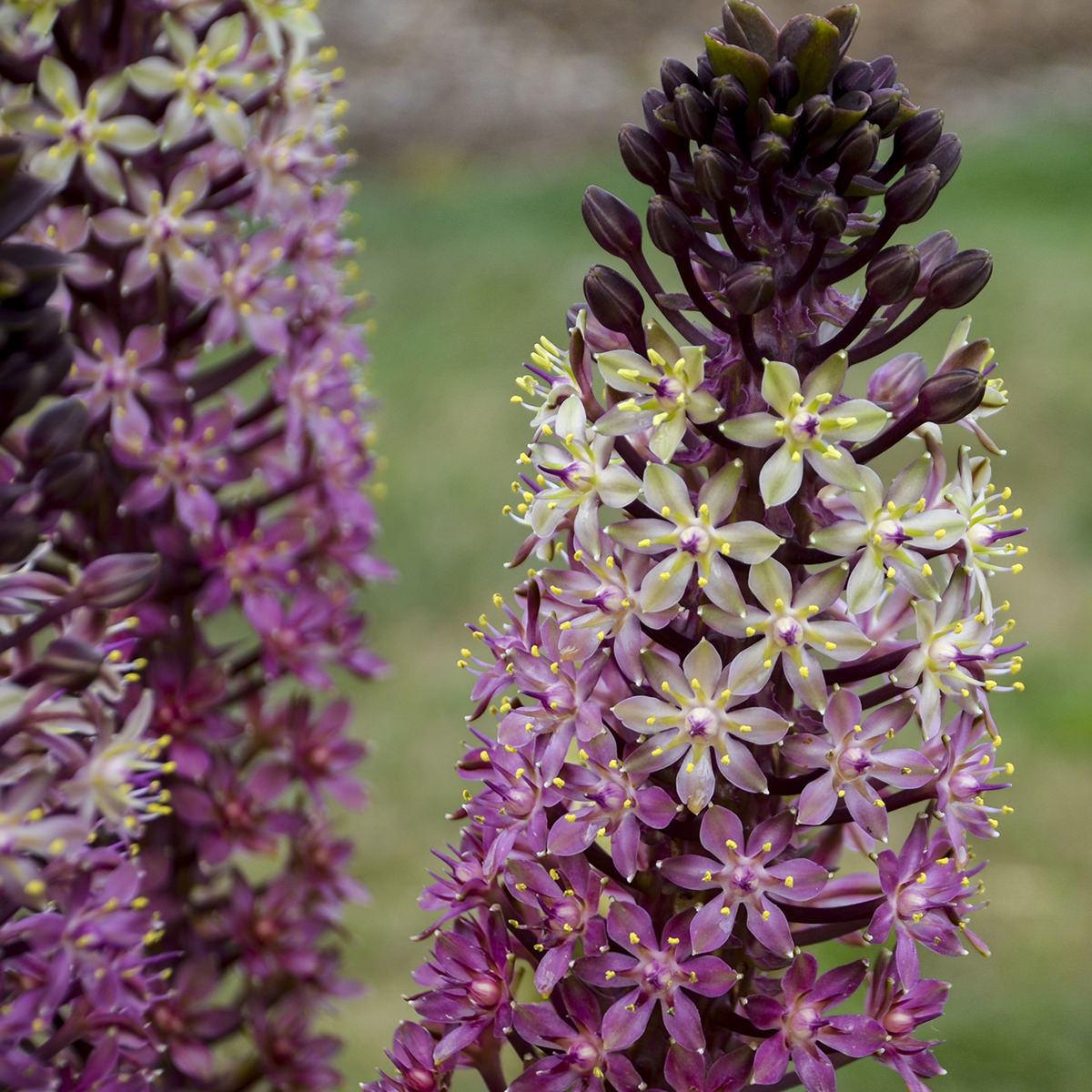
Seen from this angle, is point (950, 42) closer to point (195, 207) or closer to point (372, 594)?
point (372, 594)

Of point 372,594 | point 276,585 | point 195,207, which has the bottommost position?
point 276,585

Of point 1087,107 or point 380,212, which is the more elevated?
point 1087,107

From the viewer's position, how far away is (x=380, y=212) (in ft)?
19.5

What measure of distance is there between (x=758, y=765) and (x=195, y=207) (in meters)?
0.75

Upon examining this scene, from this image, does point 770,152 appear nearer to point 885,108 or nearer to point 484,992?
point 885,108

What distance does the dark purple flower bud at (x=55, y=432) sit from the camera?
36.0 inches

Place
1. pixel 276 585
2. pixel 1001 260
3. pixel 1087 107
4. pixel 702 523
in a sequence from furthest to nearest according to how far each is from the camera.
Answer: pixel 1087 107 < pixel 1001 260 < pixel 276 585 < pixel 702 523

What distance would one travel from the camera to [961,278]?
0.93 m

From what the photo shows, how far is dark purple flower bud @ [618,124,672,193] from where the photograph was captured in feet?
3.04

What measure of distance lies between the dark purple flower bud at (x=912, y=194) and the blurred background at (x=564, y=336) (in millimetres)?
1317

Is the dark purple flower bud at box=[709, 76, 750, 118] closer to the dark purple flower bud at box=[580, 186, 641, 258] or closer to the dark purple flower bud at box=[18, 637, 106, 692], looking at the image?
the dark purple flower bud at box=[580, 186, 641, 258]

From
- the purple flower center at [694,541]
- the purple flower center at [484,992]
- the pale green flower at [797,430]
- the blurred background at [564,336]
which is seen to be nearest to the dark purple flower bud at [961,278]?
the pale green flower at [797,430]

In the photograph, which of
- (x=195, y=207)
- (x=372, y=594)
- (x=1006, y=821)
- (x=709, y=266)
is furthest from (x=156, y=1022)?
(x=372, y=594)

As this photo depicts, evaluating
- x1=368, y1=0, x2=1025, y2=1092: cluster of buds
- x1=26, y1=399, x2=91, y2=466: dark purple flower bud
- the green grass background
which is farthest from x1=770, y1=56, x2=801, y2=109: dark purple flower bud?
the green grass background
